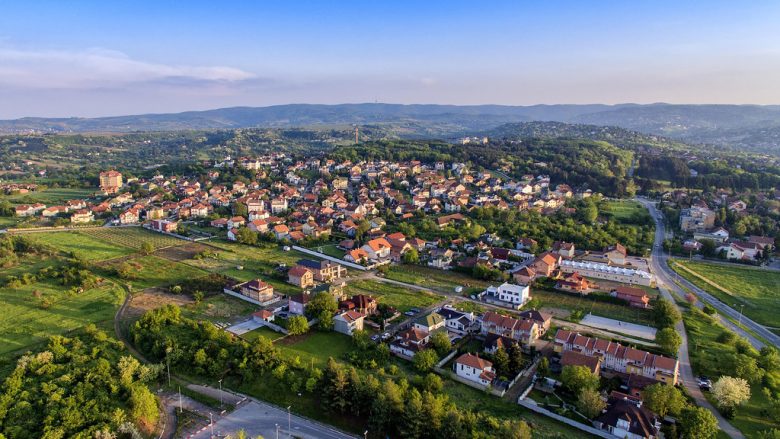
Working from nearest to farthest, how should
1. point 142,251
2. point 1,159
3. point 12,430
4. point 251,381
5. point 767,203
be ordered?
1. point 12,430
2. point 251,381
3. point 142,251
4. point 767,203
5. point 1,159

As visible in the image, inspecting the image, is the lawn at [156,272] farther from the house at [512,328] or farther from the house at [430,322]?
the house at [512,328]

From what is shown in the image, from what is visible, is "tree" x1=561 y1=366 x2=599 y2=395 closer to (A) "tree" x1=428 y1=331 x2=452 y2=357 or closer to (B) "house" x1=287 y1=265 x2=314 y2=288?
(A) "tree" x1=428 y1=331 x2=452 y2=357

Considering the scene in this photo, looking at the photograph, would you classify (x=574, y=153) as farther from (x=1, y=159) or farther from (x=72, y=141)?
(x=72, y=141)

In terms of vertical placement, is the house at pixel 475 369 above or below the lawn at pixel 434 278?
above

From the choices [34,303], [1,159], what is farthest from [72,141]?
[34,303]

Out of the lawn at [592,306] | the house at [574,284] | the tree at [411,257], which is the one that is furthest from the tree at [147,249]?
the house at [574,284]

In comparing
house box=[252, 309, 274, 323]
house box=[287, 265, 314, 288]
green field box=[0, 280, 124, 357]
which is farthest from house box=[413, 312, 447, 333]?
green field box=[0, 280, 124, 357]
